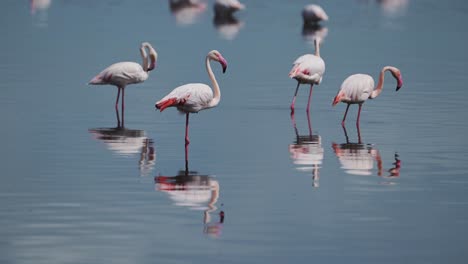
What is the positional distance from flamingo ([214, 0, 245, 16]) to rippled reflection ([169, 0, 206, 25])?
884 mm

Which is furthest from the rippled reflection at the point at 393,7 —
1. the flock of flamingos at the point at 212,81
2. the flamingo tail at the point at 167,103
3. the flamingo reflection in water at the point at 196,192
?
the flamingo reflection in water at the point at 196,192

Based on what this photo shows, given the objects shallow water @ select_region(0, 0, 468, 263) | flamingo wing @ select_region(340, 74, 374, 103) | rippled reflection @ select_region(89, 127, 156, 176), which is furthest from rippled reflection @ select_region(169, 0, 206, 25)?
rippled reflection @ select_region(89, 127, 156, 176)

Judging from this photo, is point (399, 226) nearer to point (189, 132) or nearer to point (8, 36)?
point (189, 132)

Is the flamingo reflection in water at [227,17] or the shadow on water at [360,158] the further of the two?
the flamingo reflection in water at [227,17]

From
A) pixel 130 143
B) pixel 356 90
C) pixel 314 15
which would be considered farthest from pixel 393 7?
pixel 130 143

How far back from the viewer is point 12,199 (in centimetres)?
1143

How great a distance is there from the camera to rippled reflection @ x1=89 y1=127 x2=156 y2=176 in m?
13.6

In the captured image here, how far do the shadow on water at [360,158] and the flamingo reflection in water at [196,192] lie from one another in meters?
1.79

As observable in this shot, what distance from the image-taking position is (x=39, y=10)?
1719 inches

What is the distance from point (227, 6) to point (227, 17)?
79 centimetres

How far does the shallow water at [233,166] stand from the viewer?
984 cm

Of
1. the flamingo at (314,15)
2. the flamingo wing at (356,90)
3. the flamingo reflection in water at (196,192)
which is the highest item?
the flamingo at (314,15)

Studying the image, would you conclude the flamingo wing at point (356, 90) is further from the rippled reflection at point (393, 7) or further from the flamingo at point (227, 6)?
the rippled reflection at point (393, 7)

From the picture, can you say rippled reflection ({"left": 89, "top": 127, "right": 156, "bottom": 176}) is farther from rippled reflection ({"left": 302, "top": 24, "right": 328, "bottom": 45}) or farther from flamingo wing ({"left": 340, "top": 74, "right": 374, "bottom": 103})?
rippled reflection ({"left": 302, "top": 24, "right": 328, "bottom": 45})
